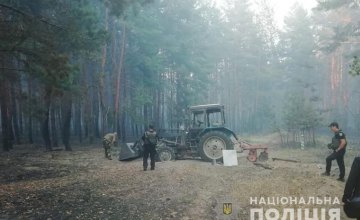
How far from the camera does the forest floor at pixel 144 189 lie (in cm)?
818

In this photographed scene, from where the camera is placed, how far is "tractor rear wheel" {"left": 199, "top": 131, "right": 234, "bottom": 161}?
16312 mm

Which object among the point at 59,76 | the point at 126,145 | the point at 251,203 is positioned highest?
the point at 59,76

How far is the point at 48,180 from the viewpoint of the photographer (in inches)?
477

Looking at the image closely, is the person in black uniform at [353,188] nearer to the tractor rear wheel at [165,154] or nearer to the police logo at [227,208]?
the police logo at [227,208]

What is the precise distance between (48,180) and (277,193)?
25.1 ft

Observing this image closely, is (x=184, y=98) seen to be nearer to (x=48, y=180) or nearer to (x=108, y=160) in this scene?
(x=108, y=160)

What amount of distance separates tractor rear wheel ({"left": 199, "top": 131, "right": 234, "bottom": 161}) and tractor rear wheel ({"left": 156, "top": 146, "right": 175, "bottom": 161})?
1500mm

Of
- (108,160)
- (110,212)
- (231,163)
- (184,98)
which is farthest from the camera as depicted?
(184,98)

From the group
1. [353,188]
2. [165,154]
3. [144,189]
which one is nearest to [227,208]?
[144,189]

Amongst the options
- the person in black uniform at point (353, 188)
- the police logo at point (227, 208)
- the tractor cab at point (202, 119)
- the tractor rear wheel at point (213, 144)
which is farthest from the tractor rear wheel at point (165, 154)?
the person in black uniform at point (353, 188)

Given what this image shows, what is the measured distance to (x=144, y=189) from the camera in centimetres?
1057

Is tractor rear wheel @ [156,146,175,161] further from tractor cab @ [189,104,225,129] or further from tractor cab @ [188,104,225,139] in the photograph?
tractor cab @ [189,104,225,129]

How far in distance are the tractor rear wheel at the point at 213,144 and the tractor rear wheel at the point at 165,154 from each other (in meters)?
1.50

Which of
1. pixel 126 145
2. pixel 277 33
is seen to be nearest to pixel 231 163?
pixel 126 145
